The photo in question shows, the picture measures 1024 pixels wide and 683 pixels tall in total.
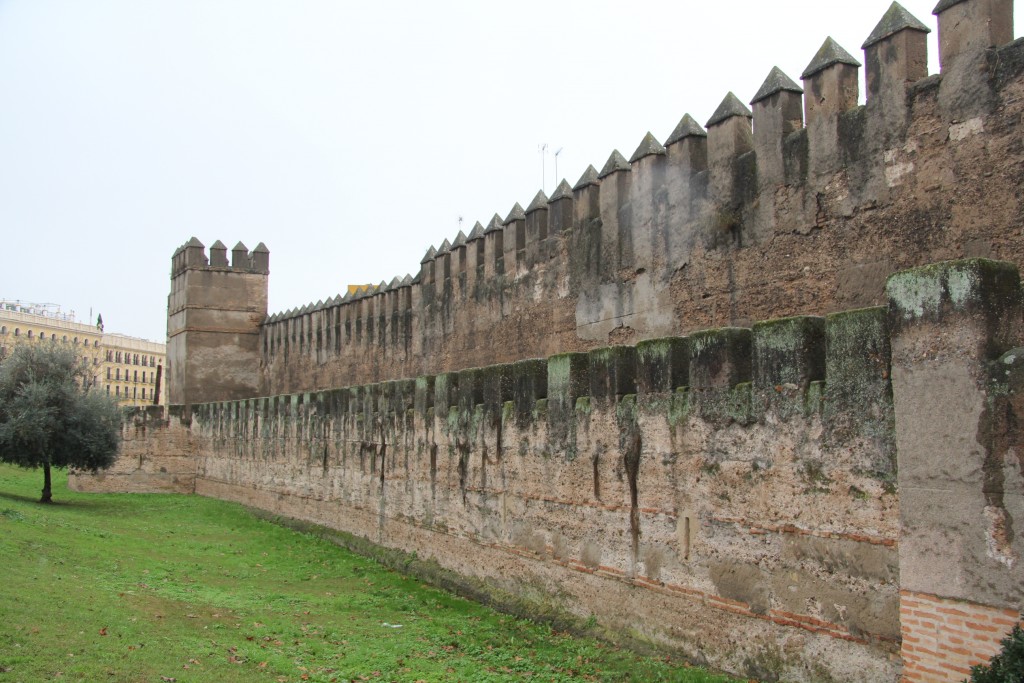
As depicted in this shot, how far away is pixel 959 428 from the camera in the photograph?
4.86 meters

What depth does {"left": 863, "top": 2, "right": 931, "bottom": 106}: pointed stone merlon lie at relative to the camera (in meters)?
8.09

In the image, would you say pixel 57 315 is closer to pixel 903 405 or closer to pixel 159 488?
pixel 159 488

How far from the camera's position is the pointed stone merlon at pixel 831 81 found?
28.6 feet

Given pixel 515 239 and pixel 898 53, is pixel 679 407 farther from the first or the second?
pixel 515 239

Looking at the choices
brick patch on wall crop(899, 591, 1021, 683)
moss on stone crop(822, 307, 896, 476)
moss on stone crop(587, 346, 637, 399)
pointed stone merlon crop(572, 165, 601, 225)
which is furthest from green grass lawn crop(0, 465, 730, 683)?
pointed stone merlon crop(572, 165, 601, 225)

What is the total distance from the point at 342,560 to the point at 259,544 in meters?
2.41

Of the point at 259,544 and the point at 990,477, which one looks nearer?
the point at 990,477

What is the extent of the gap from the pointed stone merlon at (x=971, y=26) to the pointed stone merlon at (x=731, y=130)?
2.42m

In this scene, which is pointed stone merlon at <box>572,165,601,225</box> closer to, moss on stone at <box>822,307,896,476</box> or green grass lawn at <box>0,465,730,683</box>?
green grass lawn at <box>0,465,730,683</box>

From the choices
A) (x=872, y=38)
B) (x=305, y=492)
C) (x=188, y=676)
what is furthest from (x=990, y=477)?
(x=305, y=492)

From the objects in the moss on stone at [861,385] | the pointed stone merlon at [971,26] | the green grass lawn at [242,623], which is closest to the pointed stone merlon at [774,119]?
the pointed stone merlon at [971,26]

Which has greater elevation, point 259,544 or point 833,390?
point 833,390

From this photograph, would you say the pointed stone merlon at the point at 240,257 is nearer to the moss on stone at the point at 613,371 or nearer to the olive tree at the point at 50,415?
the olive tree at the point at 50,415

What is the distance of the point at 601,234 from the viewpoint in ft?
40.0
